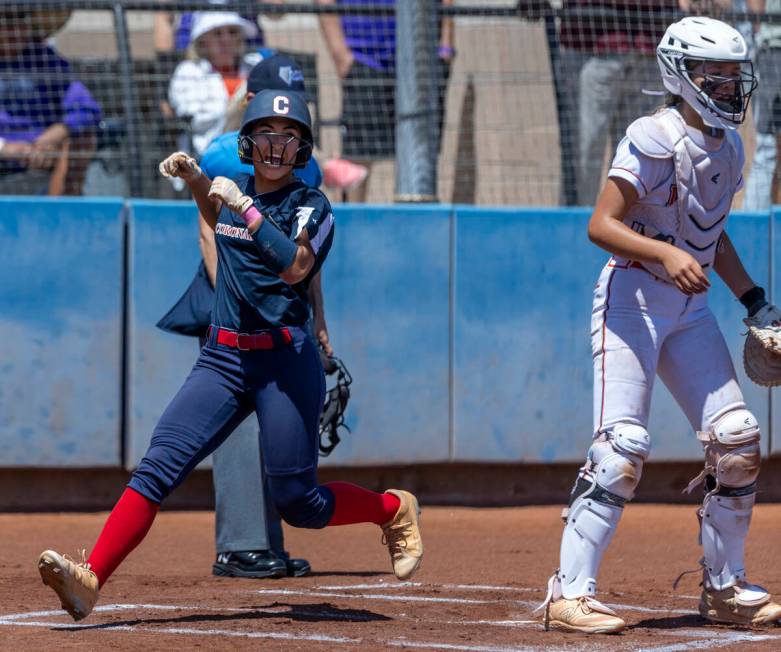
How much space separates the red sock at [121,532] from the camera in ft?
15.3

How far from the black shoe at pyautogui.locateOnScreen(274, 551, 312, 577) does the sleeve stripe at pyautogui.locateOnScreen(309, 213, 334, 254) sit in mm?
2017

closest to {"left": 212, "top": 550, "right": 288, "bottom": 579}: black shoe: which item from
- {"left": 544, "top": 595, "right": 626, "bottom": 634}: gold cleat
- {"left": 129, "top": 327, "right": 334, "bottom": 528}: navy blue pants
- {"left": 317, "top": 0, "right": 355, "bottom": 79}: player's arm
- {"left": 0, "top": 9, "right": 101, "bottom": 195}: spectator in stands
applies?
{"left": 129, "top": 327, "right": 334, "bottom": 528}: navy blue pants

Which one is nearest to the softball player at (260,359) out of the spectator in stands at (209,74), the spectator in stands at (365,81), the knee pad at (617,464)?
the knee pad at (617,464)

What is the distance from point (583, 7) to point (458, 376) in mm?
2375

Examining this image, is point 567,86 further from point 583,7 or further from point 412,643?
point 412,643

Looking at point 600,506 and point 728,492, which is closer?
point 600,506

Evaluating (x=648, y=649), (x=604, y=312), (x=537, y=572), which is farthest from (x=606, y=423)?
(x=537, y=572)

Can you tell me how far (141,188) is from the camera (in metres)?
8.43

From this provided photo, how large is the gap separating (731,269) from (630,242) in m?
0.71

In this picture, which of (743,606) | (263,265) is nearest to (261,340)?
(263,265)

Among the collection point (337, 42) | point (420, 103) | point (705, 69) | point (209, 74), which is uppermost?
point (337, 42)

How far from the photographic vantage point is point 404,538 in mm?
5199

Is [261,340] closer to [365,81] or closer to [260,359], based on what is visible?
[260,359]

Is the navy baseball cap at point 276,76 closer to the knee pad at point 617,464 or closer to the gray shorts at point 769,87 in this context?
the knee pad at point 617,464
